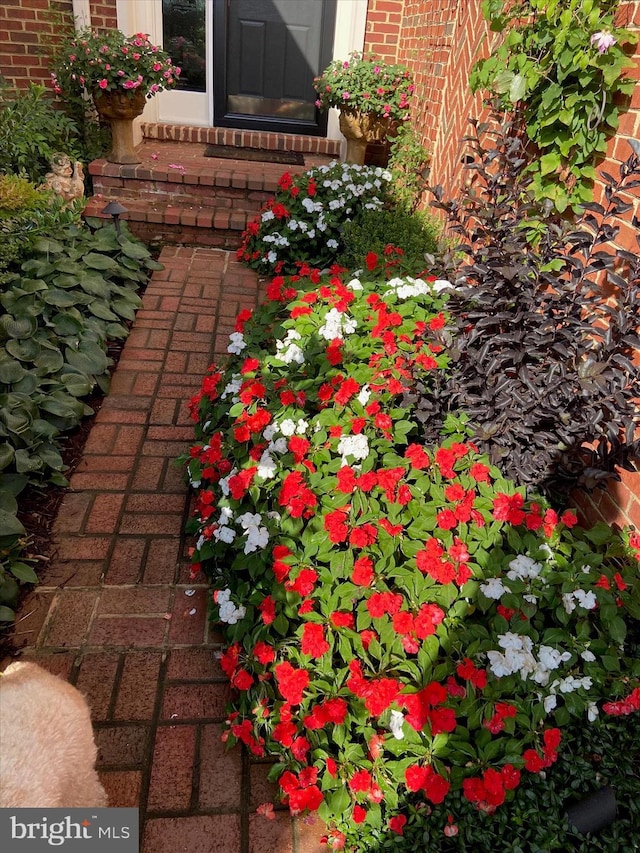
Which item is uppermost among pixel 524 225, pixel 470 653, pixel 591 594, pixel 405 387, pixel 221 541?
pixel 524 225

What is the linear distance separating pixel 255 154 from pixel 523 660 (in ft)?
19.8

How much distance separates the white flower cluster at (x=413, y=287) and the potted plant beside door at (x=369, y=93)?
3254 mm

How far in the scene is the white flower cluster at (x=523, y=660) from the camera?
1.69 meters

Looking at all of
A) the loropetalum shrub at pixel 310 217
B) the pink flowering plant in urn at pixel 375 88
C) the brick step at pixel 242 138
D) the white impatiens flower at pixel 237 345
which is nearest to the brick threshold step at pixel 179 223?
the loropetalum shrub at pixel 310 217

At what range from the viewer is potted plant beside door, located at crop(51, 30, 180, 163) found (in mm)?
→ 4992

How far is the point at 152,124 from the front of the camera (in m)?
6.52

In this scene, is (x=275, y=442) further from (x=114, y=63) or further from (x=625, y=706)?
(x=114, y=63)

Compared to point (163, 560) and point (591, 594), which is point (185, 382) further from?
point (591, 594)

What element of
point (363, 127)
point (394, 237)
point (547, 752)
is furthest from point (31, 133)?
point (547, 752)

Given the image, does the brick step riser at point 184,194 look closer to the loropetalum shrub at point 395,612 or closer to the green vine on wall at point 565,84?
the green vine on wall at point 565,84

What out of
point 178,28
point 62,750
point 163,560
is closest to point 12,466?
point 163,560

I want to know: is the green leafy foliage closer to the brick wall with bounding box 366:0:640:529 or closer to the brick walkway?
the brick walkway

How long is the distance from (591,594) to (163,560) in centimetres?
161

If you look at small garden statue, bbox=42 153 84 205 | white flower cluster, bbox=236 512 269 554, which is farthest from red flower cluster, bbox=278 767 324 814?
small garden statue, bbox=42 153 84 205
